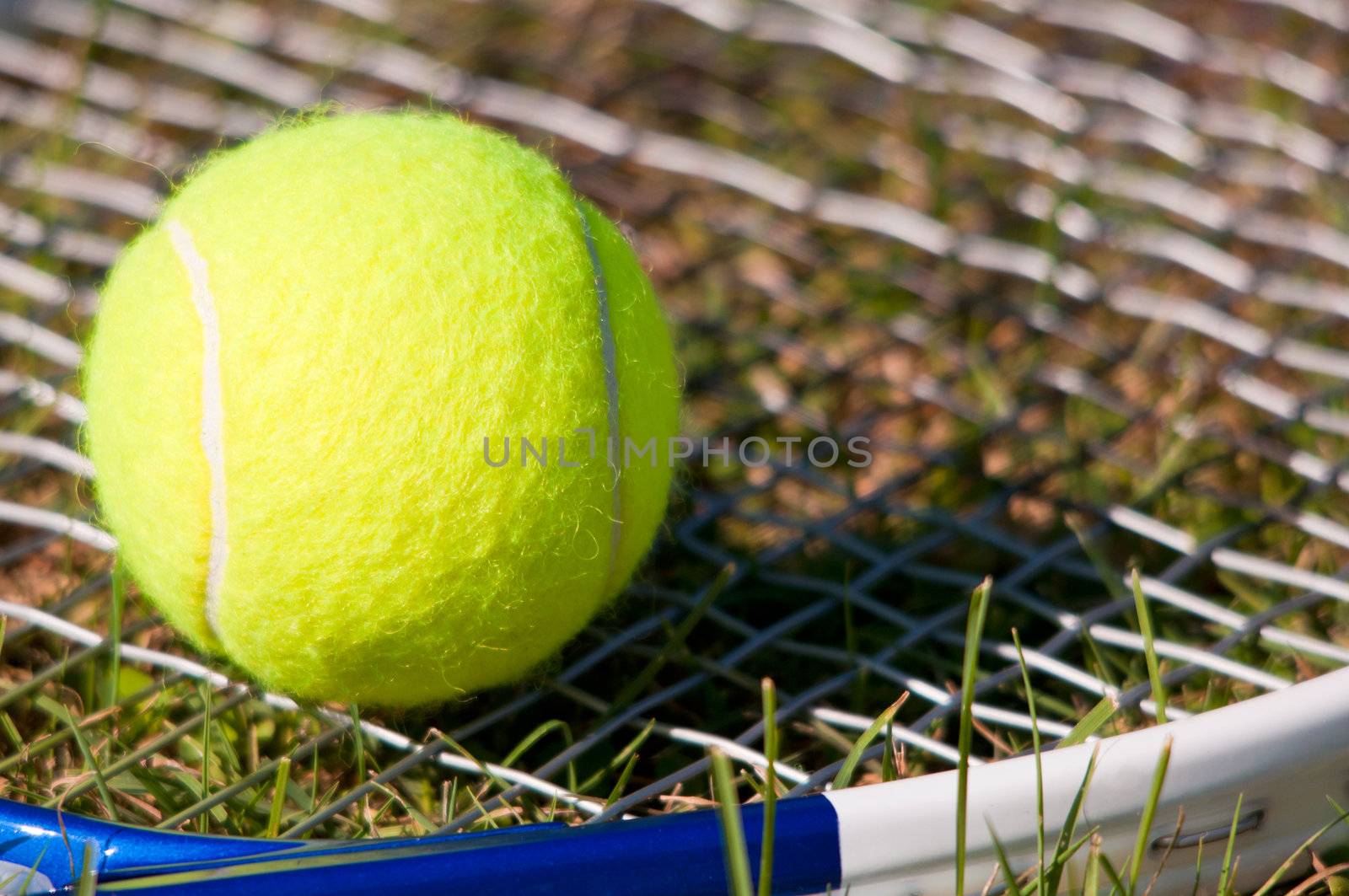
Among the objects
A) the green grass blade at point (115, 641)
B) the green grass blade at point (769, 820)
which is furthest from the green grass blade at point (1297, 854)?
the green grass blade at point (115, 641)

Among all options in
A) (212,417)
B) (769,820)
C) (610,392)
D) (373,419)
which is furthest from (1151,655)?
(212,417)

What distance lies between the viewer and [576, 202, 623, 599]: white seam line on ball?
49.1 inches

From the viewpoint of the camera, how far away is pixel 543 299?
4.01ft

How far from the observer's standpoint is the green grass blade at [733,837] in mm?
911

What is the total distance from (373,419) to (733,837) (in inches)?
18.1

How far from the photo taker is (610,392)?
1250 millimetres

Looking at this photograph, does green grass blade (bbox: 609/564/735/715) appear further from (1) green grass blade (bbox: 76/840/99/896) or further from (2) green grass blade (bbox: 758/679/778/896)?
(1) green grass blade (bbox: 76/840/99/896)

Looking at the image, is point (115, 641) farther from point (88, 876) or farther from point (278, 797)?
point (88, 876)

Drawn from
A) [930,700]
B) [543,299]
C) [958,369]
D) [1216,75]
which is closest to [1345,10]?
[1216,75]

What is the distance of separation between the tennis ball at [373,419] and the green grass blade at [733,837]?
1.05 ft

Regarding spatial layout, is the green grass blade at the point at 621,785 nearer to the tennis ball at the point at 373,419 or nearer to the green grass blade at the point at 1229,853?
the tennis ball at the point at 373,419

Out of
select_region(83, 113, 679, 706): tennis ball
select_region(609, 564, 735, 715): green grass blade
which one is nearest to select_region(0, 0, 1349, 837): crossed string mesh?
select_region(609, 564, 735, 715): green grass blade

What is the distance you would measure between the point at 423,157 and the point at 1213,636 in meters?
1.02

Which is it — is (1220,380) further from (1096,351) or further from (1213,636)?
(1213,636)
